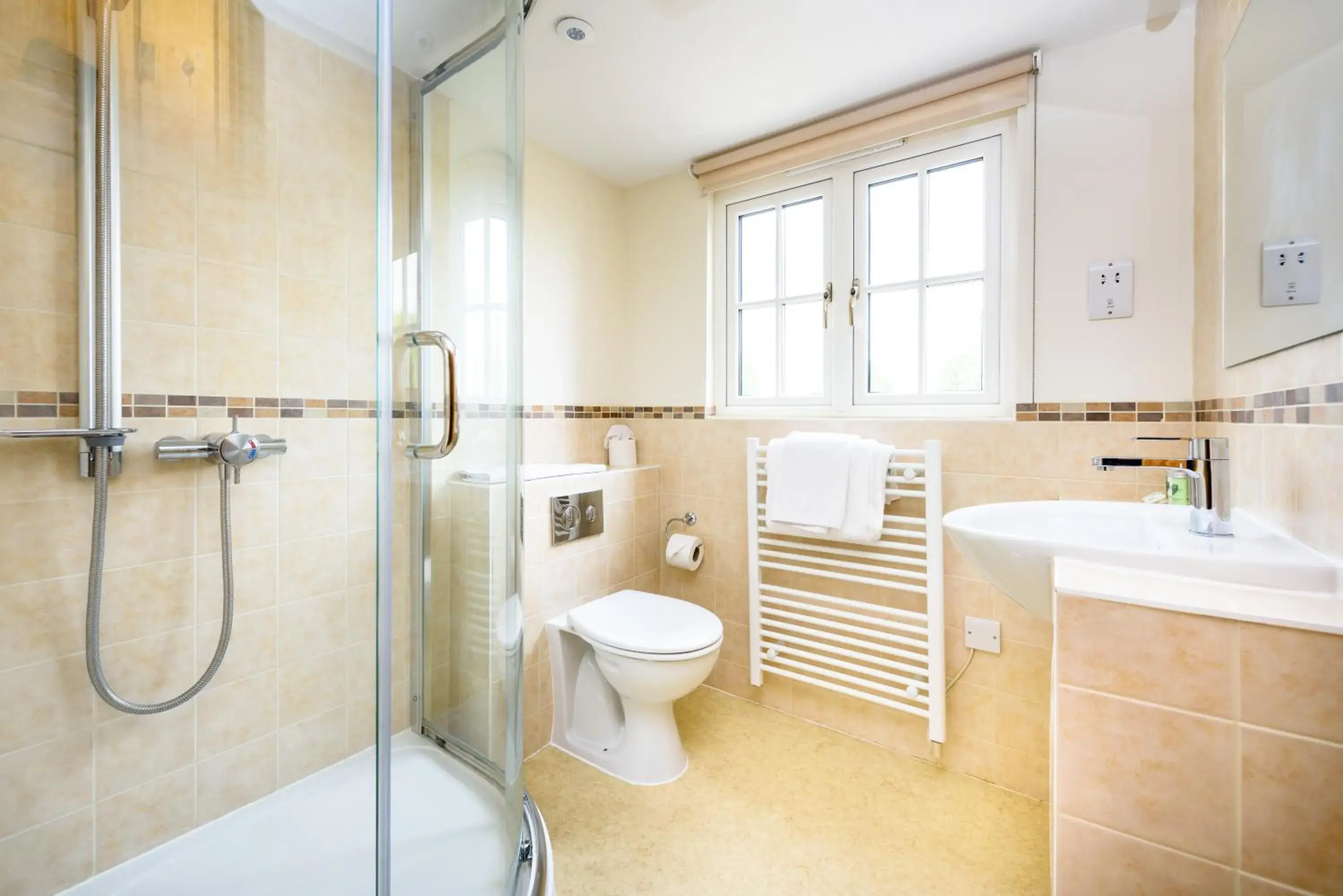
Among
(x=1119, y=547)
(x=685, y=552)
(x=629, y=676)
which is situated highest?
(x=1119, y=547)

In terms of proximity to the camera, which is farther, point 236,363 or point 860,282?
point 860,282

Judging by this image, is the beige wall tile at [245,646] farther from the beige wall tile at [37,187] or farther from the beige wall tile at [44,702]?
the beige wall tile at [37,187]

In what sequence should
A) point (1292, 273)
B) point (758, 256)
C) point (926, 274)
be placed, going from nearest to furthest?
point (1292, 273)
point (926, 274)
point (758, 256)

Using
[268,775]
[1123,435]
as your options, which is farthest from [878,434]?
[268,775]

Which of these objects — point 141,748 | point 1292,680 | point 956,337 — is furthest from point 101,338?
point 956,337

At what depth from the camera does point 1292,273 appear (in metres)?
0.83

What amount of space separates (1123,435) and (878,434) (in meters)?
0.62

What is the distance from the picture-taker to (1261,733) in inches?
24.0

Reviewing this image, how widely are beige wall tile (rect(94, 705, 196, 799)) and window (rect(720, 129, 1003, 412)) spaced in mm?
1884

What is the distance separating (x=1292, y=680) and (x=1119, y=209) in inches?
51.9

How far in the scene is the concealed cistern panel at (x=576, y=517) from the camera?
181cm

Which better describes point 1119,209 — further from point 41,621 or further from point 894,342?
point 41,621

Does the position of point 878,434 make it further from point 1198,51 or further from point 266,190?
point 266,190

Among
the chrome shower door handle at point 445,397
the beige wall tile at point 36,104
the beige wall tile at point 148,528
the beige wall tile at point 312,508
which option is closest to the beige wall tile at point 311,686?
the beige wall tile at point 312,508
